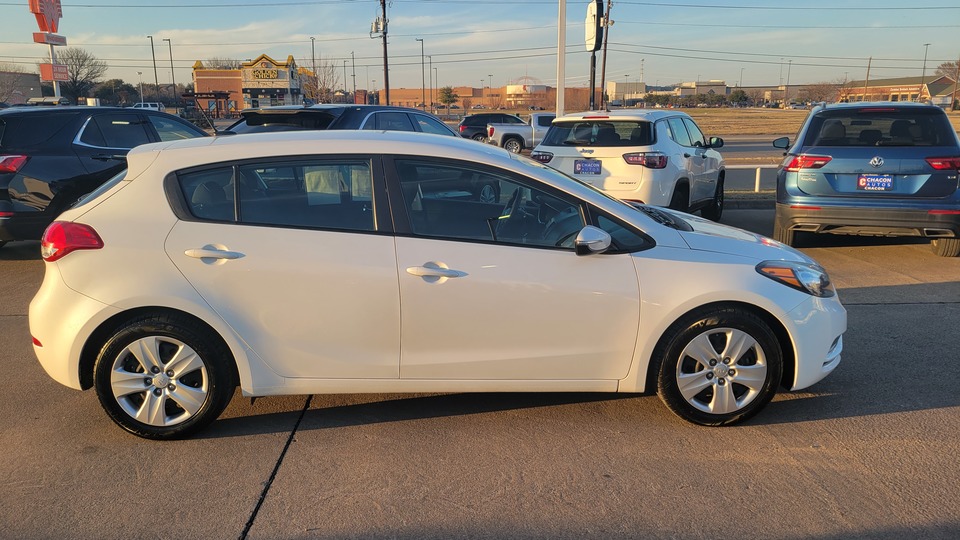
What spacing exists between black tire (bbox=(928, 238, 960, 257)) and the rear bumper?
2.65 ft

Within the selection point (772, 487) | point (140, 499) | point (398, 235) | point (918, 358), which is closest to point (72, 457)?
point (140, 499)

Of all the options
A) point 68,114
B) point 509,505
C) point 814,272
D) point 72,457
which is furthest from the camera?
point 68,114

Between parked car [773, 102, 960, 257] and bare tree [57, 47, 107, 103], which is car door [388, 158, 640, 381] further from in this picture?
bare tree [57, 47, 107, 103]

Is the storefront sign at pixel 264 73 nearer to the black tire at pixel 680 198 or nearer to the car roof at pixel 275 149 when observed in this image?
the black tire at pixel 680 198

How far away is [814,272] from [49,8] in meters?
30.6

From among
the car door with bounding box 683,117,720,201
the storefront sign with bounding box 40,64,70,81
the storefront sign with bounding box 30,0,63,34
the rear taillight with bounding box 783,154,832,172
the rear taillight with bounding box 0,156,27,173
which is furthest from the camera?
the storefront sign with bounding box 40,64,70,81

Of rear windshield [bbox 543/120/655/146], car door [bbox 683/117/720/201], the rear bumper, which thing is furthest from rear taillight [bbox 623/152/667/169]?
the rear bumper

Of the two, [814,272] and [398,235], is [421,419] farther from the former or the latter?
[814,272]

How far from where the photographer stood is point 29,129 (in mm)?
7227

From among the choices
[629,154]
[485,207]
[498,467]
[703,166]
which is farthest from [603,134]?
[498,467]

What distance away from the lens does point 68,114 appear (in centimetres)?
753

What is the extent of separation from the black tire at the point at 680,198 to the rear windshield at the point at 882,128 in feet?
5.00

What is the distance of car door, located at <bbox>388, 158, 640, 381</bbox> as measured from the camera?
3555 millimetres

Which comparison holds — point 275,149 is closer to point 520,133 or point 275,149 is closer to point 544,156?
point 544,156
